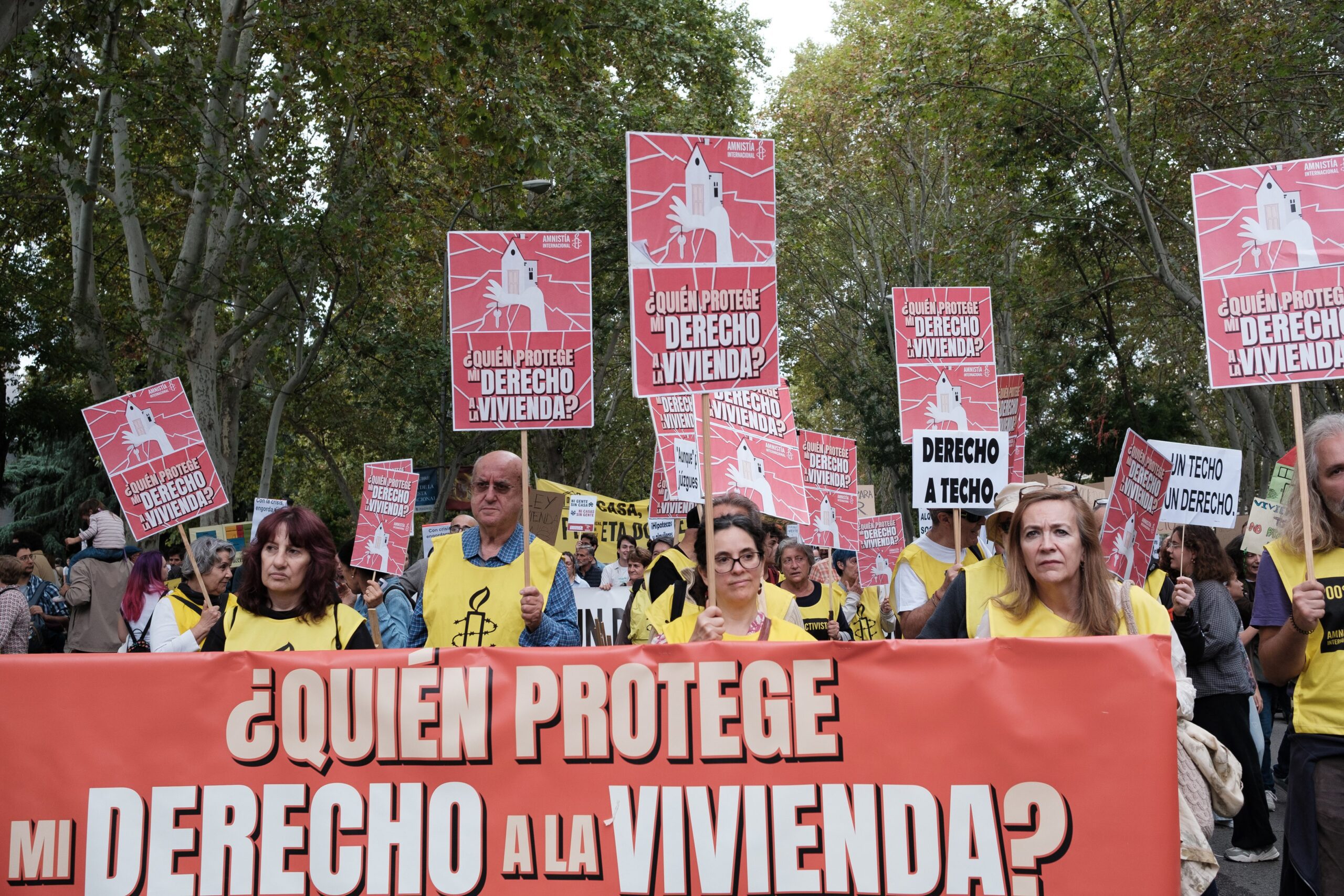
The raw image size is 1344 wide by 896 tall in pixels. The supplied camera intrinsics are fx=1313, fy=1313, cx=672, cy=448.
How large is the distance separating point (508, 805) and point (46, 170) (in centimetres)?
1344

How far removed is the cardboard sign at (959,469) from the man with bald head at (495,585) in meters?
3.34

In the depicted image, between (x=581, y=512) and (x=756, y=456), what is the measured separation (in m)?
8.69

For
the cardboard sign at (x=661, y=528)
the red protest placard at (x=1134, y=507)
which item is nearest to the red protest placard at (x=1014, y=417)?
the cardboard sign at (x=661, y=528)

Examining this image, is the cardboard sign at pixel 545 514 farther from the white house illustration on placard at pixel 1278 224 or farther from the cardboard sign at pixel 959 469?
the white house illustration on placard at pixel 1278 224

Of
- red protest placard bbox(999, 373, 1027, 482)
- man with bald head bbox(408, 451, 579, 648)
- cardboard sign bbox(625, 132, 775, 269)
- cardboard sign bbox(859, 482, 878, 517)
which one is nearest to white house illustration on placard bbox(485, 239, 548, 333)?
man with bald head bbox(408, 451, 579, 648)

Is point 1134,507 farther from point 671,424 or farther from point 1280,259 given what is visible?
point 671,424

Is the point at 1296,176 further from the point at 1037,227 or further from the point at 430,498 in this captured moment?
the point at 430,498

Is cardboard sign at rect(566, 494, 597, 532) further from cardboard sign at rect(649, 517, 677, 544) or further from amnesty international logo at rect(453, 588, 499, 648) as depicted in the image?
amnesty international logo at rect(453, 588, 499, 648)

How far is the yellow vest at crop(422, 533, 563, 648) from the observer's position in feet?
16.7

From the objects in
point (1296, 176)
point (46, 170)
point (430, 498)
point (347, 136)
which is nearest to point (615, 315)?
point (430, 498)

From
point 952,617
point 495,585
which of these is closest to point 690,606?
point 495,585

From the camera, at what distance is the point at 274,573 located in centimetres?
439

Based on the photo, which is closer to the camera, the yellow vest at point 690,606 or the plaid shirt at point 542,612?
the yellow vest at point 690,606

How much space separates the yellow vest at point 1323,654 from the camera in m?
3.99
